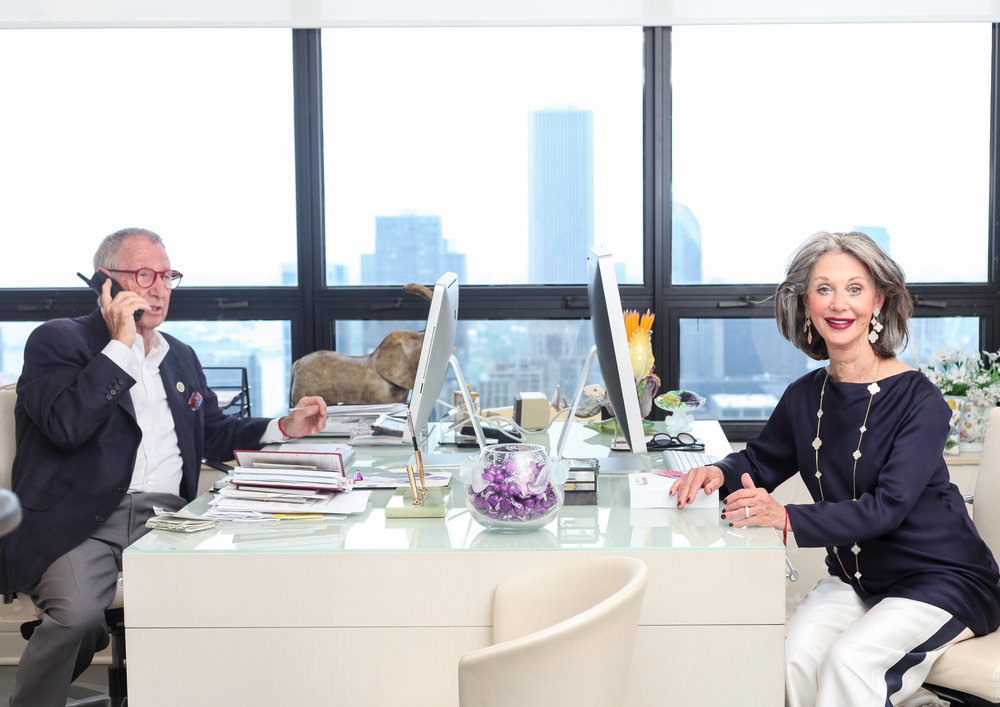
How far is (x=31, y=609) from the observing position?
7.84ft

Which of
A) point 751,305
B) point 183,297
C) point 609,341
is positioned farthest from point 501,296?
point 609,341

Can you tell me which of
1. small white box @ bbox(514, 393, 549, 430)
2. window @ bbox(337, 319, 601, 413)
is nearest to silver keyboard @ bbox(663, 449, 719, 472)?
small white box @ bbox(514, 393, 549, 430)

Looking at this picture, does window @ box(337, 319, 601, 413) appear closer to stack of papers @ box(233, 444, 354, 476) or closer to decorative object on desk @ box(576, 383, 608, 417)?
decorative object on desk @ box(576, 383, 608, 417)

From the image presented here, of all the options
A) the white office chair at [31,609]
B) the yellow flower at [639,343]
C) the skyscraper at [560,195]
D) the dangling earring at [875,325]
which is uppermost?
the skyscraper at [560,195]

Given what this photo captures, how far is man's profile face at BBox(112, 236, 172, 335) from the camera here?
2.46 meters

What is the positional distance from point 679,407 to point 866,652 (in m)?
1.21

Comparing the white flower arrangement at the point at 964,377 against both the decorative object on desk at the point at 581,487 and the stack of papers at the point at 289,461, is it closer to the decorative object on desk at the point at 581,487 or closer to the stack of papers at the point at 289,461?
the decorative object on desk at the point at 581,487

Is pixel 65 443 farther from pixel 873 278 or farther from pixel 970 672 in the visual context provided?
pixel 970 672

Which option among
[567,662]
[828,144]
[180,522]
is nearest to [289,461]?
[180,522]

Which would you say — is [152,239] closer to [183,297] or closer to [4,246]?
[183,297]

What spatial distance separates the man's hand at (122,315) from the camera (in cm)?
230

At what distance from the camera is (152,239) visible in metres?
2.51

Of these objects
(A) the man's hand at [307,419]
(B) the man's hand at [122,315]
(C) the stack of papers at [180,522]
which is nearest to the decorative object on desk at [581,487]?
(C) the stack of papers at [180,522]

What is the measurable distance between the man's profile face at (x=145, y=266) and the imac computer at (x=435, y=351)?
769 mm
